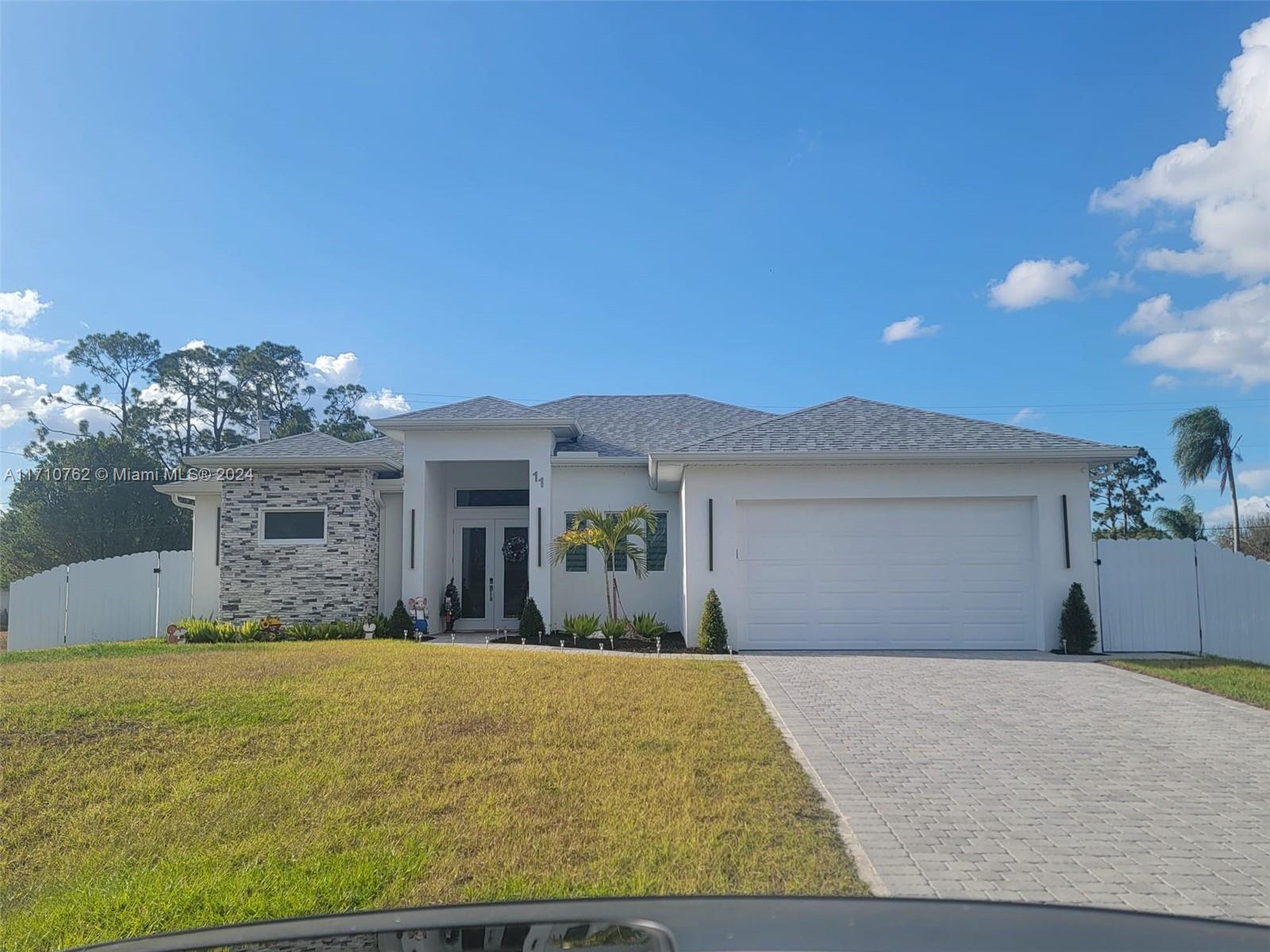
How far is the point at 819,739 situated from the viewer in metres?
6.79

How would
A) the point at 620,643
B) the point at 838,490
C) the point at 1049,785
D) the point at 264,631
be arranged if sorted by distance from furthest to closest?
the point at 264,631 → the point at 620,643 → the point at 838,490 → the point at 1049,785

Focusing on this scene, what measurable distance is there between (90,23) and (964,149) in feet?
39.4

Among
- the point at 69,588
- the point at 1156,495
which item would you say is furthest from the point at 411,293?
the point at 1156,495

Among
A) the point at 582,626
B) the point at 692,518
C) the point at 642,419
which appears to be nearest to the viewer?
the point at 692,518

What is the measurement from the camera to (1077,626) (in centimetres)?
1227

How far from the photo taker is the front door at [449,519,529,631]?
679 inches

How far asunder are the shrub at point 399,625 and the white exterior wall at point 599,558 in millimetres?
2765

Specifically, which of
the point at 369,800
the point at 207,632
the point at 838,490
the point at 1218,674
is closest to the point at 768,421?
the point at 838,490

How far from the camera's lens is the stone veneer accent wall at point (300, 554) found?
52.1ft

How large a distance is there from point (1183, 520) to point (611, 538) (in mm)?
27844

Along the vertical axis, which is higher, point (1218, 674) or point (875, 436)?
point (875, 436)

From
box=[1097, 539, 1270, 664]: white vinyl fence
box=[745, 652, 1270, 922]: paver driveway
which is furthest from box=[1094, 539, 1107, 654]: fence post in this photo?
box=[745, 652, 1270, 922]: paver driveway

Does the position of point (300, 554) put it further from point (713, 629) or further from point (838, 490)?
point (838, 490)

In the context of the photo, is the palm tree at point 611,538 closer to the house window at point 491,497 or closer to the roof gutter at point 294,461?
the house window at point 491,497
